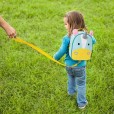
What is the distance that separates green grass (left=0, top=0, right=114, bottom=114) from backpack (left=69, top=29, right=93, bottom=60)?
0.96m

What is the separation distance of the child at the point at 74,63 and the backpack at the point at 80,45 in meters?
0.11

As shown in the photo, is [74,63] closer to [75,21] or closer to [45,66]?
[75,21]

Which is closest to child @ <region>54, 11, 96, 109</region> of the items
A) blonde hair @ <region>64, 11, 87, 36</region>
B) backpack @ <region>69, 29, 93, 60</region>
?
blonde hair @ <region>64, 11, 87, 36</region>

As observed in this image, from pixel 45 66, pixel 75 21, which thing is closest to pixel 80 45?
pixel 75 21

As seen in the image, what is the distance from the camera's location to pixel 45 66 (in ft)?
15.9

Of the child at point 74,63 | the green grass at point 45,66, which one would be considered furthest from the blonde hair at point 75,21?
the green grass at point 45,66

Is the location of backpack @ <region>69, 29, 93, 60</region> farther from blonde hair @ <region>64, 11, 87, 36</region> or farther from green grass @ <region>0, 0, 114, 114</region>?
green grass @ <region>0, 0, 114, 114</region>

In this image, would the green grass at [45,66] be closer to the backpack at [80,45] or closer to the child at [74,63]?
the child at [74,63]

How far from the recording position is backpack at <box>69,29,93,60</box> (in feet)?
10.6

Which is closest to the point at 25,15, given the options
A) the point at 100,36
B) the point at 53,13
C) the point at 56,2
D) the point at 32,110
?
the point at 53,13

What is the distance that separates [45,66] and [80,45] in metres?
1.67

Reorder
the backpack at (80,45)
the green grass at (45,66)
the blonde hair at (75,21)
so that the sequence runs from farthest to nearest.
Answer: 1. the green grass at (45,66)
2. the blonde hair at (75,21)
3. the backpack at (80,45)

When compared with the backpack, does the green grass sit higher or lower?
lower

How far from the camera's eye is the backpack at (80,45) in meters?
3.22
